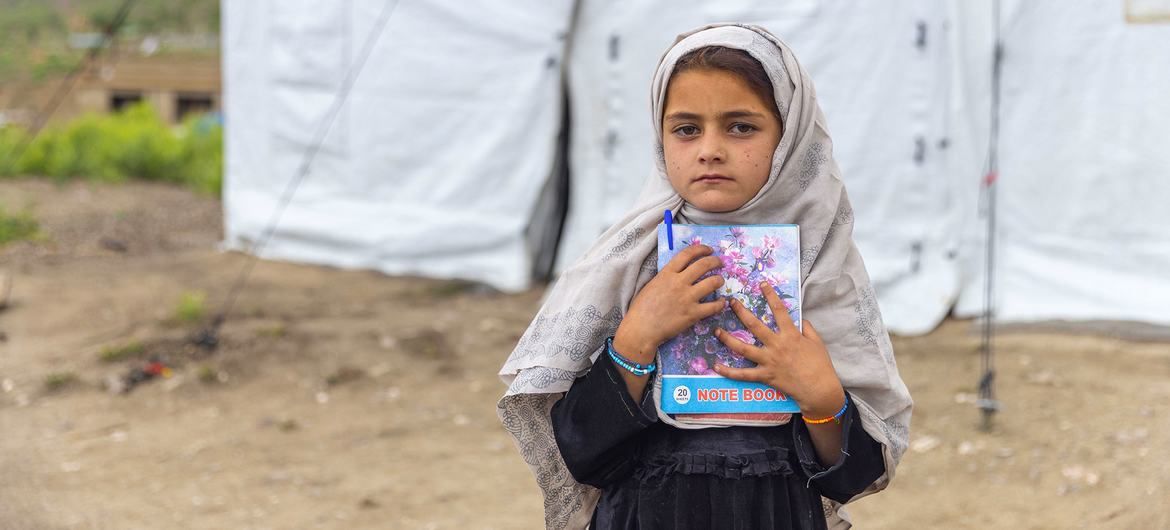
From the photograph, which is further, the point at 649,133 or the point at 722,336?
the point at 649,133

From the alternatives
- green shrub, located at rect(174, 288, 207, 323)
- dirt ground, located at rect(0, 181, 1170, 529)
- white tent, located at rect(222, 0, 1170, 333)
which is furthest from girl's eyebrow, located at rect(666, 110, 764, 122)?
green shrub, located at rect(174, 288, 207, 323)

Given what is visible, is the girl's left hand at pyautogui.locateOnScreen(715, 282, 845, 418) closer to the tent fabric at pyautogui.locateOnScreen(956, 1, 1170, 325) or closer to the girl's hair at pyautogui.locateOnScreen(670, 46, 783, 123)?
the girl's hair at pyautogui.locateOnScreen(670, 46, 783, 123)

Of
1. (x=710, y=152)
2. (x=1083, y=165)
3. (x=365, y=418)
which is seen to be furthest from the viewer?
(x=1083, y=165)

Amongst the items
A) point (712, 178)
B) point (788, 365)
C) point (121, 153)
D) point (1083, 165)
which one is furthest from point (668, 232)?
point (121, 153)

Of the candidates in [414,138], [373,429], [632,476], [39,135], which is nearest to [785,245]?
[632,476]

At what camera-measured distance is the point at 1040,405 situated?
4305 mm

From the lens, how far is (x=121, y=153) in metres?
9.91

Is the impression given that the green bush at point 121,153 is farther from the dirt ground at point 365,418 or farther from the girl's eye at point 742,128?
the girl's eye at point 742,128

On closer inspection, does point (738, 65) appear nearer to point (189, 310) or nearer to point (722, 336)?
point (722, 336)

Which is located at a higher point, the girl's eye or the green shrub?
the girl's eye

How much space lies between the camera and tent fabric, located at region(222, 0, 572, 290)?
618 centimetres

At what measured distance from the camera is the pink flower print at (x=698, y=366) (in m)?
1.43

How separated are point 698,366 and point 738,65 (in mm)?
379

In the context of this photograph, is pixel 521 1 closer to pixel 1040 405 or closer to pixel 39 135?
pixel 1040 405
